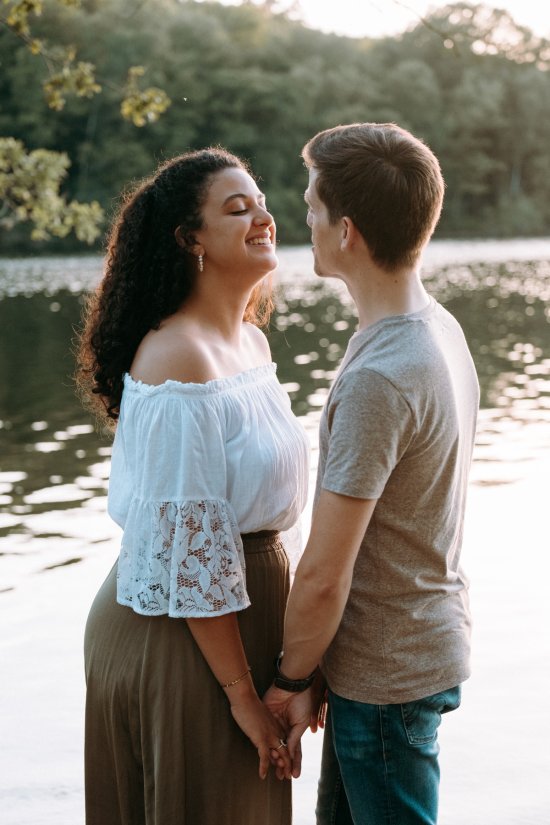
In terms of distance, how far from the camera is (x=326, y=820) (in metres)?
2.35

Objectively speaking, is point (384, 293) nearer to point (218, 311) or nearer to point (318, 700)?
point (218, 311)

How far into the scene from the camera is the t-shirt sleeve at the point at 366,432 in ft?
6.32

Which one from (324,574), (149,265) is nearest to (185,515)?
(324,574)

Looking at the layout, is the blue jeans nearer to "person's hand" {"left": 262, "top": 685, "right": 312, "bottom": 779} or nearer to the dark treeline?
"person's hand" {"left": 262, "top": 685, "right": 312, "bottom": 779}

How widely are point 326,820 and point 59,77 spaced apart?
657 cm

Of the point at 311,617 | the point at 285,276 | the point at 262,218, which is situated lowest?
the point at 285,276

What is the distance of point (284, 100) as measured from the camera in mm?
56938

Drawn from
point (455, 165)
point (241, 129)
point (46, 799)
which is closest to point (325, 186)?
point (46, 799)

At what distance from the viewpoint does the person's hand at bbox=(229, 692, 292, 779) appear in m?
2.31

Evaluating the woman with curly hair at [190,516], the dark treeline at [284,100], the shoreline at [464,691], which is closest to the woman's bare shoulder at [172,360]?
the woman with curly hair at [190,516]

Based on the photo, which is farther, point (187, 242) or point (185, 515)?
point (187, 242)

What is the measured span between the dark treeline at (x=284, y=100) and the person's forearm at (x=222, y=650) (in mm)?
39108

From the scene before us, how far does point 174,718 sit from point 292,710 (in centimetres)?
25

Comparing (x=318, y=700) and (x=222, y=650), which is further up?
(x=222, y=650)
